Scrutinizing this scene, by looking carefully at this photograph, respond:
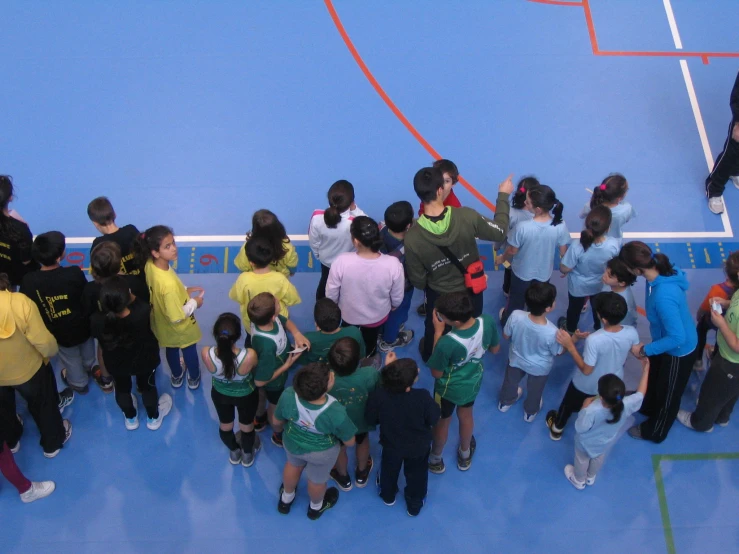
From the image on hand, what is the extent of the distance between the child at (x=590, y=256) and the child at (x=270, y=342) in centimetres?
228

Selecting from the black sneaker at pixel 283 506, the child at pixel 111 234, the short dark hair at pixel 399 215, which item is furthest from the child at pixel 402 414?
the child at pixel 111 234

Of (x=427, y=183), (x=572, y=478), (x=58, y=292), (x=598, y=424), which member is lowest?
(x=572, y=478)

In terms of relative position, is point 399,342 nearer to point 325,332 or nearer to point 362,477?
point 362,477

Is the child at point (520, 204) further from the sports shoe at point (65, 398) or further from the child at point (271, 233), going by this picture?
the sports shoe at point (65, 398)

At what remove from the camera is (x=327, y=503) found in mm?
4492

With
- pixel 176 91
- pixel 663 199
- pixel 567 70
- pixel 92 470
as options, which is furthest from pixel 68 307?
pixel 567 70

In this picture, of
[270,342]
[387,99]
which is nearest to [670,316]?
[270,342]

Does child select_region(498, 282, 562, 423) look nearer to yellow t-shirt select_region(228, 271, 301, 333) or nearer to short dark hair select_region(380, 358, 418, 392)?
short dark hair select_region(380, 358, 418, 392)

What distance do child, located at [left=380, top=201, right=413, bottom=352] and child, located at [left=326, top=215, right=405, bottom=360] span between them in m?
0.21

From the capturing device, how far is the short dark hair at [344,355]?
12.6 feet

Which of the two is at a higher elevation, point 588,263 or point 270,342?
point 588,263

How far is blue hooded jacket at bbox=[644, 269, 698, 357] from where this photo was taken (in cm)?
427

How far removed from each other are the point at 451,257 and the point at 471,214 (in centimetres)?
35

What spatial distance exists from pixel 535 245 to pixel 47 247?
11.7ft
